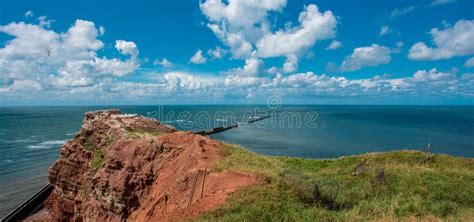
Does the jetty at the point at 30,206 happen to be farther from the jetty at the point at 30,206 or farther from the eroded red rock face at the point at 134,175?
the eroded red rock face at the point at 134,175

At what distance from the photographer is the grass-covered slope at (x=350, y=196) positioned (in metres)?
13.9

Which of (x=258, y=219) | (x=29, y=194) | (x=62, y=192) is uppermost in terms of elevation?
(x=258, y=219)

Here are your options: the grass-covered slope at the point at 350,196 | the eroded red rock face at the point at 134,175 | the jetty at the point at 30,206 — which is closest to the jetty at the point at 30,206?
the jetty at the point at 30,206

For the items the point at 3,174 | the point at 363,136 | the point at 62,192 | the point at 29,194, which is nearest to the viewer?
the point at 62,192

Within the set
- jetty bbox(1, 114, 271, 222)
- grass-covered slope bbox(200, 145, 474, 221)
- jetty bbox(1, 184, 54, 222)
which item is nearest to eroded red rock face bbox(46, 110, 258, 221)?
grass-covered slope bbox(200, 145, 474, 221)

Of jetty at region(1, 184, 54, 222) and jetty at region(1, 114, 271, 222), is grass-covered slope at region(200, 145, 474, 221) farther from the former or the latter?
jetty at region(1, 184, 54, 222)

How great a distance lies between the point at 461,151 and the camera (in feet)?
236

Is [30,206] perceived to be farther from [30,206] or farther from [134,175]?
[134,175]

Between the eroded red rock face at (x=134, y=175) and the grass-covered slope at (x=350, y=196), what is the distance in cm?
126

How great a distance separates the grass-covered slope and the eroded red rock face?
126 cm

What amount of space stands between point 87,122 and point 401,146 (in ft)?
240

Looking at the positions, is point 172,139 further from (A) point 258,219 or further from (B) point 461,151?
(B) point 461,151

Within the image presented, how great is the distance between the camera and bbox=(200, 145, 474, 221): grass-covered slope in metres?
13.9

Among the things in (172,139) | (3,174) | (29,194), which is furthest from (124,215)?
(3,174)
